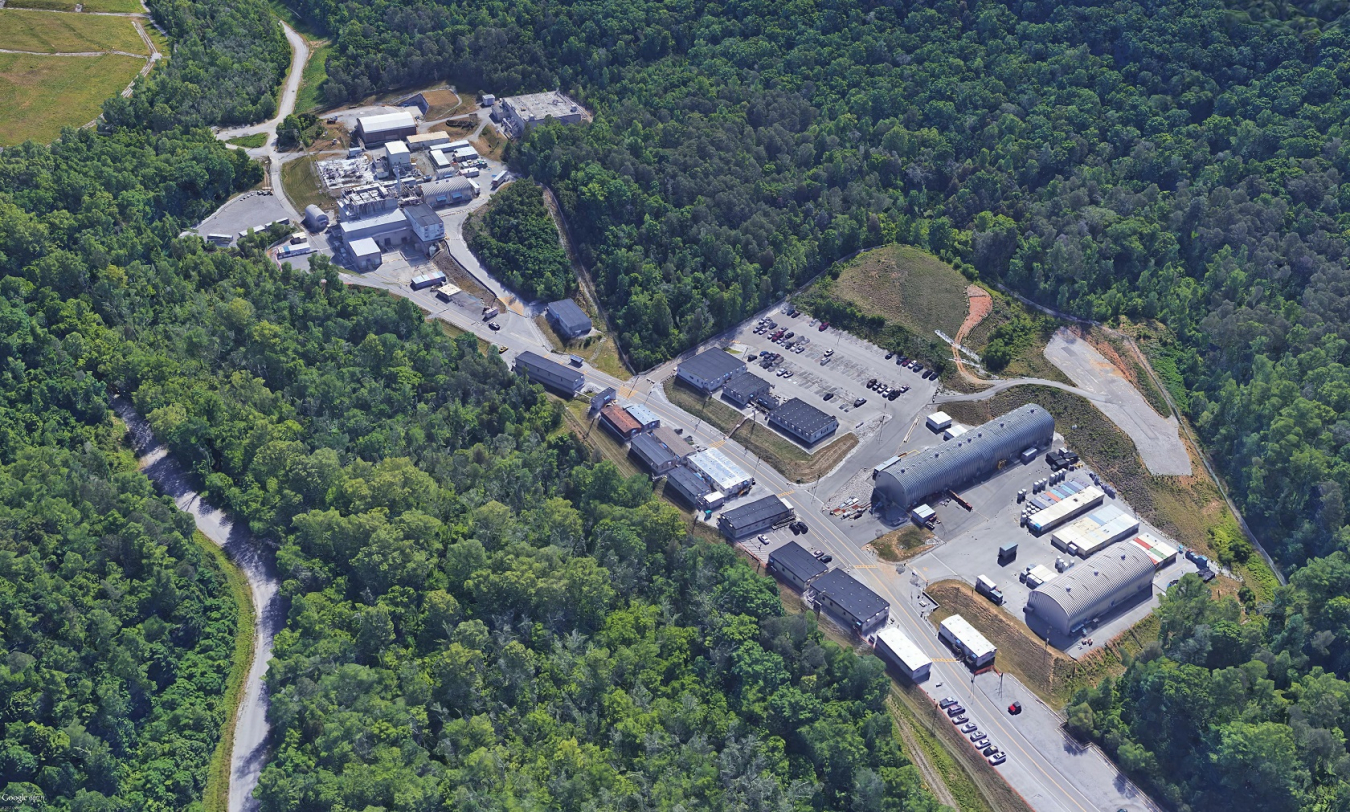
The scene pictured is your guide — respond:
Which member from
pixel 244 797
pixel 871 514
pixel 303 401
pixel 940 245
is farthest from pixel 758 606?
pixel 940 245

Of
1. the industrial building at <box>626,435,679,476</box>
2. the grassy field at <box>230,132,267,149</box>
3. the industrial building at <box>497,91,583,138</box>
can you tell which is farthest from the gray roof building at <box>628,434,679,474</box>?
the grassy field at <box>230,132,267,149</box>

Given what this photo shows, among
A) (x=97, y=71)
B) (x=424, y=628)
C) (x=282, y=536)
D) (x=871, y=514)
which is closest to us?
(x=424, y=628)

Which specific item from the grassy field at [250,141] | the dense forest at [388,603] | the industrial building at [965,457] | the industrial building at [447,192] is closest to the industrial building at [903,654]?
the dense forest at [388,603]

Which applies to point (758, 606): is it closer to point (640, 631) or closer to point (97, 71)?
point (640, 631)

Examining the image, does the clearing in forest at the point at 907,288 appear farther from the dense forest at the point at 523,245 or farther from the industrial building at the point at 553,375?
the industrial building at the point at 553,375

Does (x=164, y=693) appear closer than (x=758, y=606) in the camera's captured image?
Yes

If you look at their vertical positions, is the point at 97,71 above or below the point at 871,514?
above
